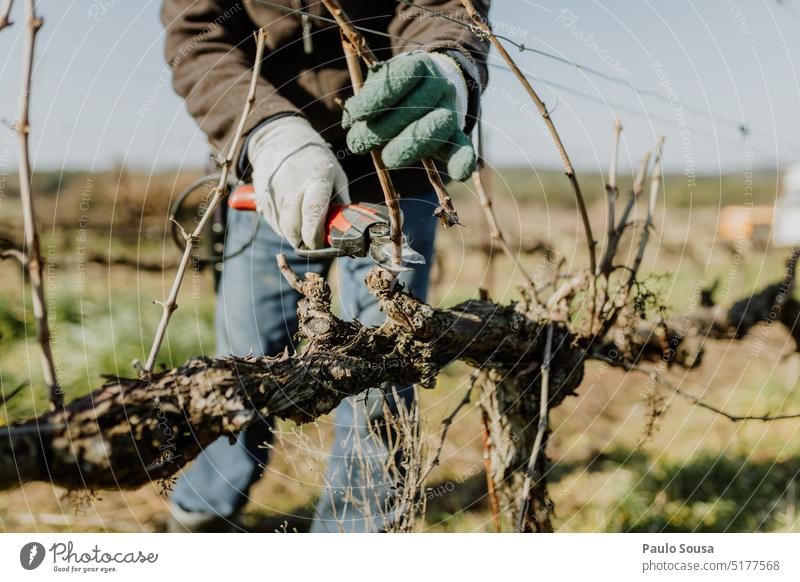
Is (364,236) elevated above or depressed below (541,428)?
above

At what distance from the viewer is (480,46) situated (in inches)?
48.4

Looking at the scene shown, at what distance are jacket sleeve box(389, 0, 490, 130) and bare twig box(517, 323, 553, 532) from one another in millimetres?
446

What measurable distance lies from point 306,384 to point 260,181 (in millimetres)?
403

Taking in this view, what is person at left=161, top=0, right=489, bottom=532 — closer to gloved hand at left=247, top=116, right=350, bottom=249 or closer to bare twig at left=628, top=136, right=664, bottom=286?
gloved hand at left=247, top=116, right=350, bottom=249

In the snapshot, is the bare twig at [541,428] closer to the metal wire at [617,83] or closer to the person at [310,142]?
the person at [310,142]

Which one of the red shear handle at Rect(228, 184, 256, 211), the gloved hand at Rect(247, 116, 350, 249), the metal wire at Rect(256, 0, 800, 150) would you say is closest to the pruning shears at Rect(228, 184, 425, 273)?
the gloved hand at Rect(247, 116, 350, 249)

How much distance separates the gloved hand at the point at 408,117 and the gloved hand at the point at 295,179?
0.47 feet

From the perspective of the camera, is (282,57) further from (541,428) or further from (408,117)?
(541,428)

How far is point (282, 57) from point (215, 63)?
140mm

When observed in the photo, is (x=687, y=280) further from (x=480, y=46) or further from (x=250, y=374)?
(x=250, y=374)

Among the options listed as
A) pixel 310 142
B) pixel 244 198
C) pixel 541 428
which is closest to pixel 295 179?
pixel 310 142

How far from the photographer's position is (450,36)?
1.19 meters

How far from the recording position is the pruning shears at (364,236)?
1.04m
